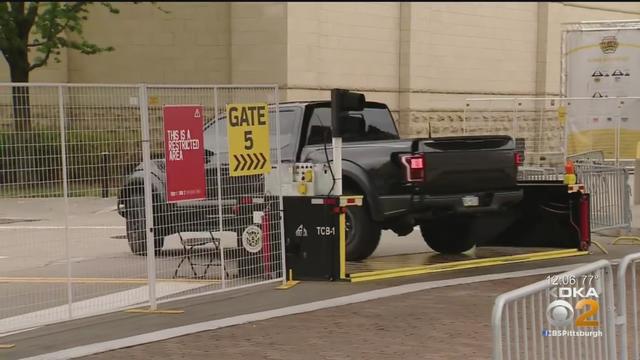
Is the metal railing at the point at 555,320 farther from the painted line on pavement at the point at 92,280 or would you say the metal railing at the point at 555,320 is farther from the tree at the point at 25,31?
the tree at the point at 25,31

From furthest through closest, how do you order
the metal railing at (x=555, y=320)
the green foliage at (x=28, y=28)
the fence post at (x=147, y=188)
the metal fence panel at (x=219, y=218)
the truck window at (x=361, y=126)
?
the green foliage at (x=28, y=28) < the truck window at (x=361, y=126) < the metal fence panel at (x=219, y=218) < the fence post at (x=147, y=188) < the metal railing at (x=555, y=320)

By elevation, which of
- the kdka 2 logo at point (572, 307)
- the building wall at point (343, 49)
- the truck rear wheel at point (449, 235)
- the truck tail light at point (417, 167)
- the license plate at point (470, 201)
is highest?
the building wall at point (343, 49)

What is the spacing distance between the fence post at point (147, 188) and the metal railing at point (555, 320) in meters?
4.71

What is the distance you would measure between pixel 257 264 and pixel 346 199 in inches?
49.8

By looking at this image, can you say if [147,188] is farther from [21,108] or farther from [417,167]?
[417,167]

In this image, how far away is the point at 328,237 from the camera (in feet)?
33.6

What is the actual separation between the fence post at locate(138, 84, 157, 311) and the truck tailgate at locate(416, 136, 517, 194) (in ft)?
11.8

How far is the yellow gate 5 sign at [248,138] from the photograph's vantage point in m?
9.62

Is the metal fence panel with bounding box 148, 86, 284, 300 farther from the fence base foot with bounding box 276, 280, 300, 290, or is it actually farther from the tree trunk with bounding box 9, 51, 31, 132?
the tree trunk with bounding box 9, 51, 31, 132

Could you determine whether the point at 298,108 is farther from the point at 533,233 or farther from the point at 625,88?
the point at 625,88

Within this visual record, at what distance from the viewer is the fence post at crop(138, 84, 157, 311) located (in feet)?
28.5

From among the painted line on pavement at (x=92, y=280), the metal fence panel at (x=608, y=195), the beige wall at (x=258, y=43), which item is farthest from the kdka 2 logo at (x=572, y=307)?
the beige wall at (x=258, y=43)

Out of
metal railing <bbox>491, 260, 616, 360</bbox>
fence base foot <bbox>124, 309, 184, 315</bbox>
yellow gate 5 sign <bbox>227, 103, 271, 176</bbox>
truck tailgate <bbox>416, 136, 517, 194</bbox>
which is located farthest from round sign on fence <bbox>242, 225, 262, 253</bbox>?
metal railing <bbox>491, 260, 616, 360</bbox>

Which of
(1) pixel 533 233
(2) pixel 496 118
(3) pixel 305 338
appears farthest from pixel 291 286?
(2) pixel 496 118
